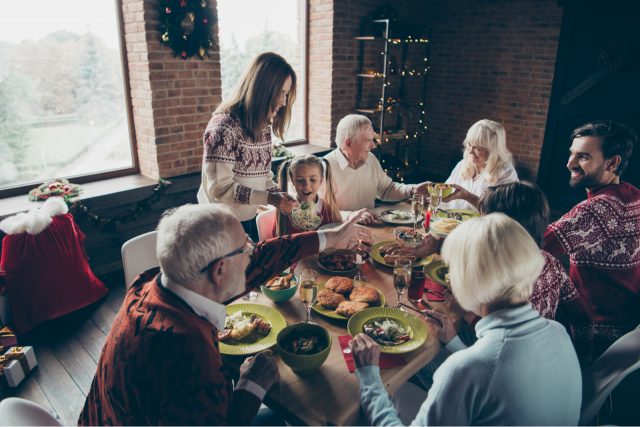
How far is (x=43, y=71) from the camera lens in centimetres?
340

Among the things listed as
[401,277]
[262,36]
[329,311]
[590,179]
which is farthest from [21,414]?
[262,36]

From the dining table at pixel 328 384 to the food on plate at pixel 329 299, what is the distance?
5 cm

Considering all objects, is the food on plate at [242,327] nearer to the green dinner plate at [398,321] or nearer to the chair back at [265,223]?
the green dinner plate at [398,321]

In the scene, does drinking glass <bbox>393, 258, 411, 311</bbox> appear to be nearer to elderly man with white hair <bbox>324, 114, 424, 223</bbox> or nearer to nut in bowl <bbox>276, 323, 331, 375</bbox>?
nut in bowl <bbox>276, 323, 331, 375</bbox>

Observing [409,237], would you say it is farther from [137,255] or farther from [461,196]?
[137,255]

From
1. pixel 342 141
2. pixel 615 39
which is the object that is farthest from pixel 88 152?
pixel 615 39

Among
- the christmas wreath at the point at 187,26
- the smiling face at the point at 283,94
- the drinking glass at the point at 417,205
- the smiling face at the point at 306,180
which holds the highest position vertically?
the christmas wreath at the point at 187,26

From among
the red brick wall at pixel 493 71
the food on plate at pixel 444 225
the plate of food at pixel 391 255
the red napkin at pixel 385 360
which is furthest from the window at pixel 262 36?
the red napkin at pixel 385 360

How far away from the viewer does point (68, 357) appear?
266 cm

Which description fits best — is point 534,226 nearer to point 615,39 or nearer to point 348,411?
point 348,411

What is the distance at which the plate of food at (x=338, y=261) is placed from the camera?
1979 millimetres

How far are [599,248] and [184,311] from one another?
1693 millimetres

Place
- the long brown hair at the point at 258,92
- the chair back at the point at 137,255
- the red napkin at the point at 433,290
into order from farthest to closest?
the long brown hair at the point at 258,92
the chair back at the point at 137,255
the red napkin at the point at 433,290

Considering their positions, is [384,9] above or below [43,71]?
above
